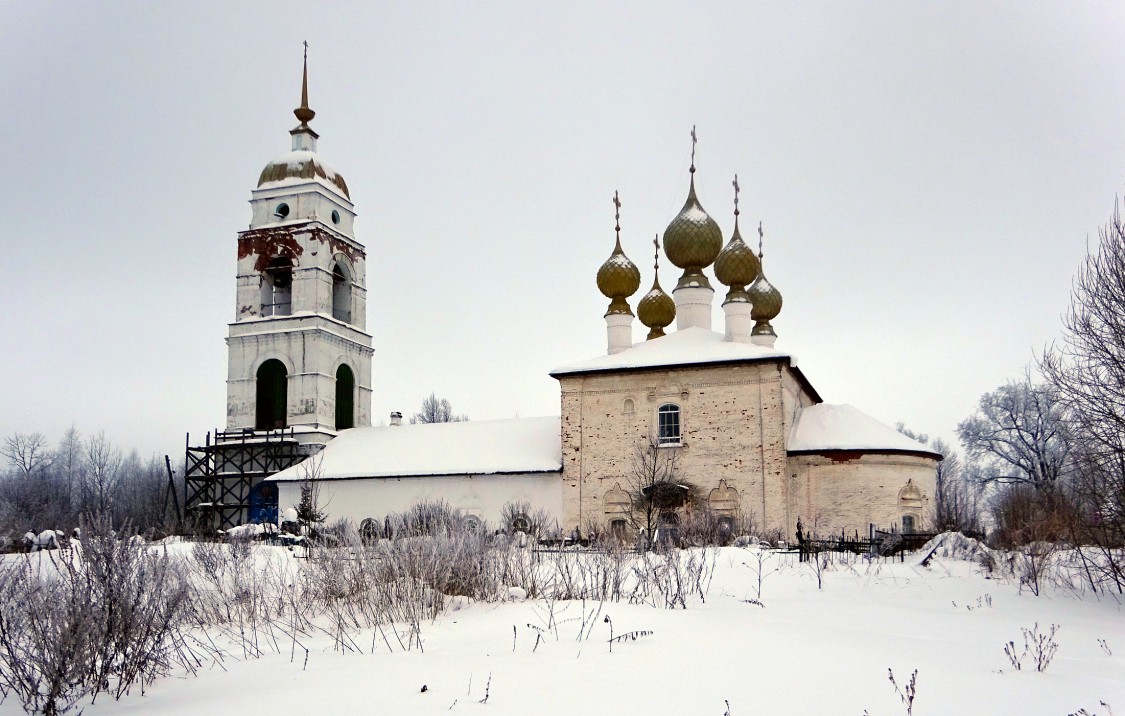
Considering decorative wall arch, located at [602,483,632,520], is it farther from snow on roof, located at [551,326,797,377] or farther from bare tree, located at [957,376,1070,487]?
bare tree, located at [957,376,1070,487]

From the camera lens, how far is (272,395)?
104ft

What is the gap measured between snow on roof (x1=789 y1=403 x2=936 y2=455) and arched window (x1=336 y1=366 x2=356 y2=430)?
1445cm

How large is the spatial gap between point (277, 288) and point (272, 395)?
3.45 meters

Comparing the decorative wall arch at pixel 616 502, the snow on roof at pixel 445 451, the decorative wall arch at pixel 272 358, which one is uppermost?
the decorative wall arch at pixel 272 358

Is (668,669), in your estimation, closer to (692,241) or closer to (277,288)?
(692,241)

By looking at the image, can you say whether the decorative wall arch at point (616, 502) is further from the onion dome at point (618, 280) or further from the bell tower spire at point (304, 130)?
the bell tower spire at point (304, 130)

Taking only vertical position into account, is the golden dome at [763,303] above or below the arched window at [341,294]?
below

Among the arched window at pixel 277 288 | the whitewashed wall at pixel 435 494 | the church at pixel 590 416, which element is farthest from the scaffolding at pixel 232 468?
the arched window at pixel 277 288

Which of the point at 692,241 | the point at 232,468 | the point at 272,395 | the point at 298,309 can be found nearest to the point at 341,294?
the point at 298,309

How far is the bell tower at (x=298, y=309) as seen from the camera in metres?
31.0

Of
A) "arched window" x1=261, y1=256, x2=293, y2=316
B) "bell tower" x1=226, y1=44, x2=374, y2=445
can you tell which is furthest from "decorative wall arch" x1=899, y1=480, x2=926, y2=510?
"arched window" x1=261, y1=256, x2=293, y2=316

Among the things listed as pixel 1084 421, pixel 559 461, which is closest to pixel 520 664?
pixel 1084 421

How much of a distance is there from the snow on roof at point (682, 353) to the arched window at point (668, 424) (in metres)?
1.09

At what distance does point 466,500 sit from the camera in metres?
26.7
